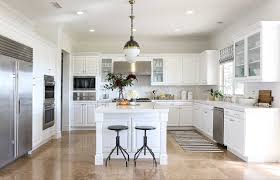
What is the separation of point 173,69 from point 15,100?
5531mm

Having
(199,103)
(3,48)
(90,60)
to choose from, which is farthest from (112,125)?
(90,60)

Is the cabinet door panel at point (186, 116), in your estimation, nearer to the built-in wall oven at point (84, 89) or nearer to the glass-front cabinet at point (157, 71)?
the glass-front cabinet at point (157, 71)

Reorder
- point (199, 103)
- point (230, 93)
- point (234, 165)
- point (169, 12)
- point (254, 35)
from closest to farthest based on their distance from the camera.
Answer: point (234, 165)
point (254, 35)
point (169, 12)
point (230, 93)
point (199, 103)

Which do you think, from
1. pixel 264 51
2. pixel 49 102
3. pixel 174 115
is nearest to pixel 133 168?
pixel 264 51

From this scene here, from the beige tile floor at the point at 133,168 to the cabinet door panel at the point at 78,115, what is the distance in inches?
124

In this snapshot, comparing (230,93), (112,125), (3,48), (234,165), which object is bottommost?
(234,165)

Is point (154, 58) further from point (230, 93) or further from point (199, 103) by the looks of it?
point (230, 93)

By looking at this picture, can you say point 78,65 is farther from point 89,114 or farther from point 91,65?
point 89,114

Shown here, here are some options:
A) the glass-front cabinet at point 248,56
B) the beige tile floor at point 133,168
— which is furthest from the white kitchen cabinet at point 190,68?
the beige tile floor at point 133,168

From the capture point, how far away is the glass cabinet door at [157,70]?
919 centimetres

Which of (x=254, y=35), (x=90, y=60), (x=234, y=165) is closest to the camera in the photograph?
(x=234, y=165)

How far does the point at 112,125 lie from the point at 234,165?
7.12 ft

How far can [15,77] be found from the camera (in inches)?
186

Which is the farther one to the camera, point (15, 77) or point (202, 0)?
point (202, 0)
